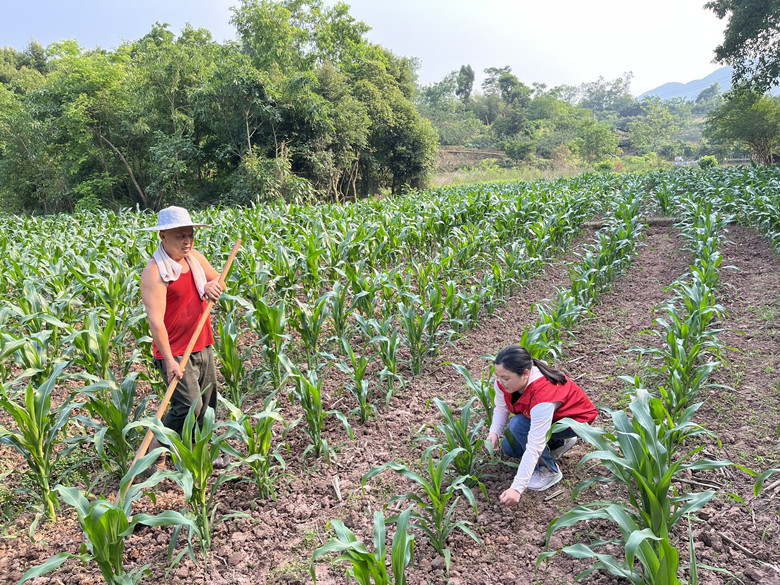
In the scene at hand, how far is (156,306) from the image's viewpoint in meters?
2.34

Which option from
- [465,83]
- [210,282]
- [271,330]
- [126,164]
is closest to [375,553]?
[210,282]

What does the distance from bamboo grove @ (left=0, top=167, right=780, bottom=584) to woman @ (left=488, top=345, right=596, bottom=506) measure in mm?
166

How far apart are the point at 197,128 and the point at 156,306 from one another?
1850 centimetres

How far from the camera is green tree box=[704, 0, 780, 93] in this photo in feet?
46.9

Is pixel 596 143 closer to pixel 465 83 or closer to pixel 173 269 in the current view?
pixel 465 83

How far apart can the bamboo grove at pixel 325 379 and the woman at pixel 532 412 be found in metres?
0.17

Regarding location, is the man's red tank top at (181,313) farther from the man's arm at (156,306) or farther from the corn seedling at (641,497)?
the corn seedling at (641,497)

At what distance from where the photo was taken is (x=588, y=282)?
4660 mm

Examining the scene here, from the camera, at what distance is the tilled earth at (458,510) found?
1.99m

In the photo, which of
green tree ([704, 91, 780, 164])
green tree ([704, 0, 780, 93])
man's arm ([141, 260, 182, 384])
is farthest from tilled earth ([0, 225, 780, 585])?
green tree ([704, 91, 780, 164])

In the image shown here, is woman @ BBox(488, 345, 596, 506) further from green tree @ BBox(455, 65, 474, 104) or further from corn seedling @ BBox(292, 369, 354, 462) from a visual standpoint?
green tree @ BBox(455, 65, 474, 104)

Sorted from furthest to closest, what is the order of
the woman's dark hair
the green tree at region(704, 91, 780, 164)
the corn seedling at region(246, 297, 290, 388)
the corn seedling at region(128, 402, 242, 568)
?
the green tree at region(704, 91, 780, 164) → the corn seedling at region(246, 297, 290, 388) → the woman's dark hair → the corn seedling at region(128, 402, 242, 568)

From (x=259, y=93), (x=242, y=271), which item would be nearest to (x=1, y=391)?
(x=242, y=271)

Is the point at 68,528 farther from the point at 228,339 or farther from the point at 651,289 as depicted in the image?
the point at 651,289
